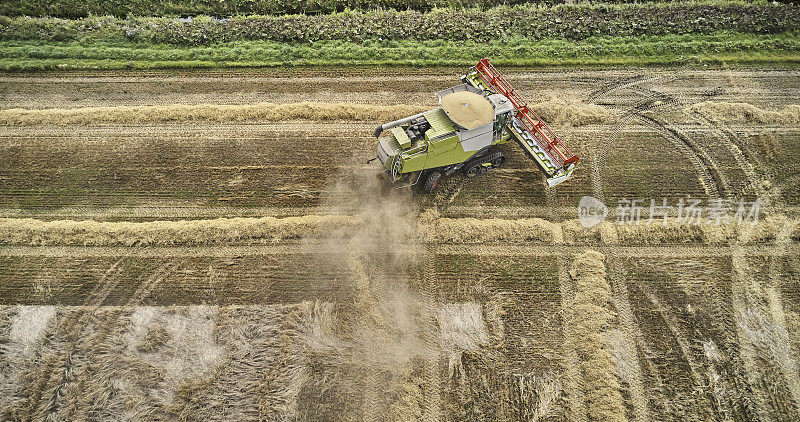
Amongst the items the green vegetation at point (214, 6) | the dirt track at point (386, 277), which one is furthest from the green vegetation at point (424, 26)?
the dirt track at point (386, 277)

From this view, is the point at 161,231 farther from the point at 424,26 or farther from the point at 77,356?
the point at 424,26

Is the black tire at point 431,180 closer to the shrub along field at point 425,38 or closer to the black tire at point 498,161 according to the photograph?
the black tire at point 498,161

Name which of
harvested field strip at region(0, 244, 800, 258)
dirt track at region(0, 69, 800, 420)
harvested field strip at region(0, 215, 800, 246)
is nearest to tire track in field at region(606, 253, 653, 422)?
dirt track at region(0, 69, 800, 420)

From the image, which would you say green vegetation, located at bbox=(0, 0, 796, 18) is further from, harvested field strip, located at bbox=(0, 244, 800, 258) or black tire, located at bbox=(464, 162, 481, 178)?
harvested field strip, located at bbox=(0, 244, 800, 258)

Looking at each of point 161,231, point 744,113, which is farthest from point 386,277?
point 744,113

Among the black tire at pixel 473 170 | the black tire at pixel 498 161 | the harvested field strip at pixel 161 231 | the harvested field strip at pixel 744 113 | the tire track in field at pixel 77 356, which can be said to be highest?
the harvested field strip at pixel 744 113

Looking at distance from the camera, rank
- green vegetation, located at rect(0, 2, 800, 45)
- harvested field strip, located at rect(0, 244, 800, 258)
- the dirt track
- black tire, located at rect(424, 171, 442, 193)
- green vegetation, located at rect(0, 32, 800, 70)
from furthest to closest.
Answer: green vegetation, located at rect(0, 2, 800, 45) → green vegetation, located at rect(0, 32, 800, 70) → black tire, located at rect(424, 171, 442, 193) → harvested field strip, located at rect(0, 244, 800, 258) → the dirt track

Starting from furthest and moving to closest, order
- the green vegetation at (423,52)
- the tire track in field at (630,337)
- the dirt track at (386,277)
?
the green vegetation at (423,52), the dirt track at (386,277), the tire track in field at (630,337)
